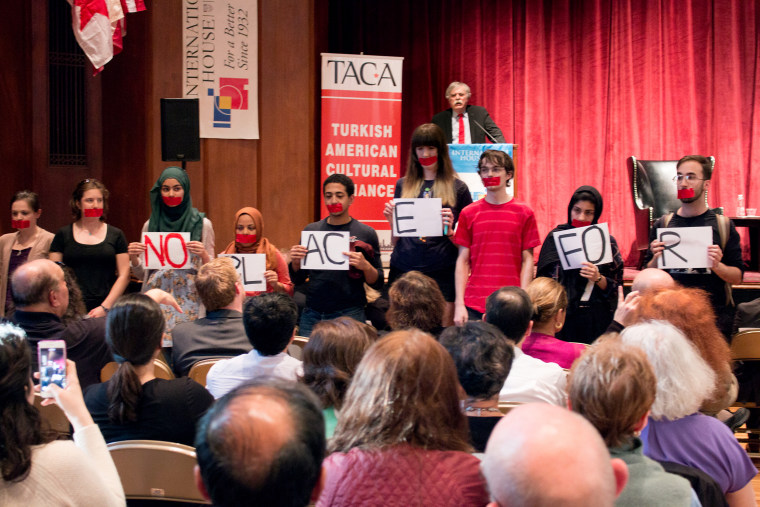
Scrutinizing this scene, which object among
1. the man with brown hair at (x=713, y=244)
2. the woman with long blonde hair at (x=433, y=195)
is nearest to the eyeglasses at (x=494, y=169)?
the woman with long blonde hair at (x=433, y=195)

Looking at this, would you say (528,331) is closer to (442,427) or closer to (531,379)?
(531,379)

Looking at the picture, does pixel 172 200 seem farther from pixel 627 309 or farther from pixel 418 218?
pixel 627 309

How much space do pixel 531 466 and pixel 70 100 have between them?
6613 millimetres

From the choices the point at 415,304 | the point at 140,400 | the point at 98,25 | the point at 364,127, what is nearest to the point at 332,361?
the point at 140,400

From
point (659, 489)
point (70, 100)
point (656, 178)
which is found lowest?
point (659, 489)

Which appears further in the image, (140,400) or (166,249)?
(166,249)

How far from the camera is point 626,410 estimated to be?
166cm

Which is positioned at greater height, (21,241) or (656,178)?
(656,178)

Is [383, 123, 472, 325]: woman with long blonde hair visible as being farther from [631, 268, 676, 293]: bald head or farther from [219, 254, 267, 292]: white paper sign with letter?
[631, 268, 676, 293]: bald head

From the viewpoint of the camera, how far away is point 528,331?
2.95m

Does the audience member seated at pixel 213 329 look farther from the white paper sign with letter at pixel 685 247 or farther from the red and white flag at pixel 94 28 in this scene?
the red and white flag at pixel 94 28

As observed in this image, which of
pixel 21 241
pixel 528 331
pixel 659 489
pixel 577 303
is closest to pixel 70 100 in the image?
pixel 21 241

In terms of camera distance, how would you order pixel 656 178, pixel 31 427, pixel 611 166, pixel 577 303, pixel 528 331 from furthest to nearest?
pixel 611 166 < pixel 656 178 < pixel 577 303 < pixel 528 331 < pixel 31 427

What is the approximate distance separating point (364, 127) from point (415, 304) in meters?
4.16
